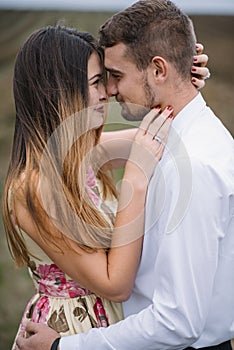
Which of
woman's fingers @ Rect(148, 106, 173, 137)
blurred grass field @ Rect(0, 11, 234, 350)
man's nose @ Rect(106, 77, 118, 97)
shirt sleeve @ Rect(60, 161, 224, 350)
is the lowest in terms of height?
blurred grass field @ Rect(0, 11, 234, 350)

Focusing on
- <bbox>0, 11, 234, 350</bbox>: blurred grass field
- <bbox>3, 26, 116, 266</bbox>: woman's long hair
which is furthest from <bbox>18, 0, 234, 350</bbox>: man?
<bbox>0, 11, 234, 350</bbox>: blurred grass field

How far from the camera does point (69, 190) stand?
2.34 m

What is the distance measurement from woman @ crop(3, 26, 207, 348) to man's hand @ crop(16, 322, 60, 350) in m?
0.04

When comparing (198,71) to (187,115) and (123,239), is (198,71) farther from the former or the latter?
(123,239)

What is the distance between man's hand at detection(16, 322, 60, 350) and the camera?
2355 mm

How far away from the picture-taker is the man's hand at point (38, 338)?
2.35 m

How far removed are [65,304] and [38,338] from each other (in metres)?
0.14

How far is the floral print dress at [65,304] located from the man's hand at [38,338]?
4cm

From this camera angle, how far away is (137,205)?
2262 mm

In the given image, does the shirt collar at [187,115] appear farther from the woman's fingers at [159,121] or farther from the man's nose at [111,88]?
the man's nose at [111,88]

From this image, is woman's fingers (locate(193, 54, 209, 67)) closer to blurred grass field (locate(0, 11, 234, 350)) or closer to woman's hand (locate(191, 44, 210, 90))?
woman's hand (locate(191, 44, 210, 90))

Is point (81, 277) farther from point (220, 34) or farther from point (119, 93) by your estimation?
point (220, 34)

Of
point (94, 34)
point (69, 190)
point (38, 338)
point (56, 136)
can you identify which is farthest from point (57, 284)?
point (94, 34)

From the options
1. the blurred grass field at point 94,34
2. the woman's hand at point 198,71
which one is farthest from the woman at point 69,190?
the blurred grass field at point 94,34
